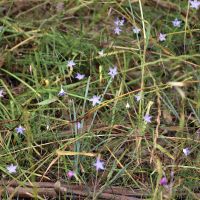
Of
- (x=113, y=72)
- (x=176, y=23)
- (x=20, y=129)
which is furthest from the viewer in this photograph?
(x=176, y=23)

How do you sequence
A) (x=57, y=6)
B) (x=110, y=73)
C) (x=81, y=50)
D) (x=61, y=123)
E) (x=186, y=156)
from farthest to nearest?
(x=57, y=6) → (x=81, y=50) → (x=110, y=73) → (x=61, y=123) → (x=186, y=156)

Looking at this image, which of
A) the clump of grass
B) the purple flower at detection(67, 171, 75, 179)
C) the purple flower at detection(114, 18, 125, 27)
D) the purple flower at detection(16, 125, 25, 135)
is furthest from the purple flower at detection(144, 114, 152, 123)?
the purple flower at detection(114, 18, 125, 27)

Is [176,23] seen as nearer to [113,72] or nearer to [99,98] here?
[113,72]

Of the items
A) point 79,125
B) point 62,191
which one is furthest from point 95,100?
point 62,191

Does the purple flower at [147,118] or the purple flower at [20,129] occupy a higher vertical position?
the purple flower at [147,118]

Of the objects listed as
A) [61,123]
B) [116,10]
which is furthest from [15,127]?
[116,10]

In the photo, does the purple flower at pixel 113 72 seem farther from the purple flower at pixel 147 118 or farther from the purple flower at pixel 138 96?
the purple flower at pixel 147 118

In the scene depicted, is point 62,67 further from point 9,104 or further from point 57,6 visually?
point 57,6

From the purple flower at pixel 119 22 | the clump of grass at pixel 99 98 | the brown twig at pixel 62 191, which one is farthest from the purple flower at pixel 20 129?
the purple flower at pixel 119 22
